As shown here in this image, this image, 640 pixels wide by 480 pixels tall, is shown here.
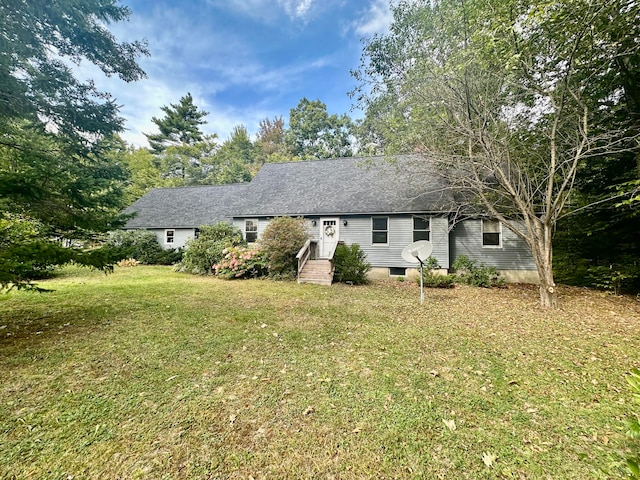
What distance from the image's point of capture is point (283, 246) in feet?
35.5

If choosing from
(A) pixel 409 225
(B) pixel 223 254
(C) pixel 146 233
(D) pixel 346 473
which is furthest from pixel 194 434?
(C) pixel 146 233

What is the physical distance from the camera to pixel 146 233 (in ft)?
55.8

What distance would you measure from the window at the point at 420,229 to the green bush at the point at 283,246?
5.18 m

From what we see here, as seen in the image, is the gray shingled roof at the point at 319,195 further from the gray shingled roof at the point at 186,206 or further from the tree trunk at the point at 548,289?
the tree trunk at the point at 548,289

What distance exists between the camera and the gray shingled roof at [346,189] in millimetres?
11953

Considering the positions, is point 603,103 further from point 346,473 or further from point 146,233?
point 146,233

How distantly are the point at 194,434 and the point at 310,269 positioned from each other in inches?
333

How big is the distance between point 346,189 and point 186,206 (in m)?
12.6

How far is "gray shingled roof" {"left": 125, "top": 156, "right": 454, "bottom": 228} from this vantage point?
12.0 m

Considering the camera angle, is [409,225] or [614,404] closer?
[614,404]

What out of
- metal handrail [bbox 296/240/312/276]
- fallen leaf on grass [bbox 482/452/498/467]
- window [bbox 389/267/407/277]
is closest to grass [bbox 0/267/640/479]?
fallen leaf on grass [bbox 482/452/498/467]

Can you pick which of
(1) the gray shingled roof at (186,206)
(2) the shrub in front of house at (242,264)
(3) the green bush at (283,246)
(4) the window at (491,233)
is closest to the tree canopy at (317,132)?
(1) the gray shingled roof at (186,206)

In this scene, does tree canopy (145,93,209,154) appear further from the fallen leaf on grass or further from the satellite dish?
the fallen leaf on grass

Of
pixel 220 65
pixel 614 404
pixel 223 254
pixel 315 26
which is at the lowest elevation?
pixel 614 404
